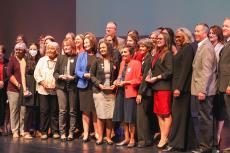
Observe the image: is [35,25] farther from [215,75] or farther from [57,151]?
[215,75]

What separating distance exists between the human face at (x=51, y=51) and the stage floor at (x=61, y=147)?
48.3 inches

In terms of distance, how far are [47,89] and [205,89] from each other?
2505 millimetres

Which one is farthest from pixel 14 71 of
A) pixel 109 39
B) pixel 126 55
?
pixel 126 55

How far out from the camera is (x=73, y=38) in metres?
7.07

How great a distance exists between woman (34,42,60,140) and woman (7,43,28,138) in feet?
1.11

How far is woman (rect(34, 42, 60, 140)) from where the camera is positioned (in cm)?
696

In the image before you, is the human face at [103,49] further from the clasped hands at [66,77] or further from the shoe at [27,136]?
the shoe at [27,136]

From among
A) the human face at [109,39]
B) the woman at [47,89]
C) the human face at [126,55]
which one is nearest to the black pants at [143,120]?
the human face at [126,55]

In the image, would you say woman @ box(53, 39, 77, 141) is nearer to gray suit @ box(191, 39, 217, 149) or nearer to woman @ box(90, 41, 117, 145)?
woman @ box(90, 41, 117, 145)

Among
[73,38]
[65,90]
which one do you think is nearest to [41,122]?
[65,90]

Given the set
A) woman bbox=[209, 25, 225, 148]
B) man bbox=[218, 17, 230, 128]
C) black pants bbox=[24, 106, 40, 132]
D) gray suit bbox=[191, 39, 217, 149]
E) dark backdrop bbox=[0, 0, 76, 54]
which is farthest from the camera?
dark backdrop bbox=[0, 0, 76, 54]

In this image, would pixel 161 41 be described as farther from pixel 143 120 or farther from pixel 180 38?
pixel 143 120

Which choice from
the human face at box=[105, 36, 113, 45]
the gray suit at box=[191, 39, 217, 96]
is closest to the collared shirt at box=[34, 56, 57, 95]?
the human face at box=[105, 36, 113, 45]

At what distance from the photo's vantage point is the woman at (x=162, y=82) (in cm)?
590
